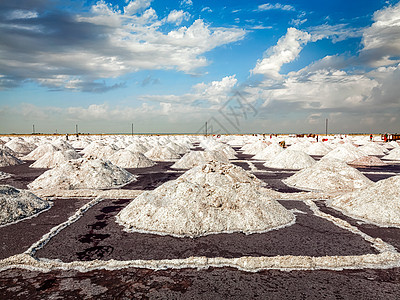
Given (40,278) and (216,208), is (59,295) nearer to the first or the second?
(40,278)

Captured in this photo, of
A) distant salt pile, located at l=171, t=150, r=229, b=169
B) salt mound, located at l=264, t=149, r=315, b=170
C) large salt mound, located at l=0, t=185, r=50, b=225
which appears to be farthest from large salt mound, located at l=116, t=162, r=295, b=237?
salt mound, located at l=264, t=149, r=315, b=170

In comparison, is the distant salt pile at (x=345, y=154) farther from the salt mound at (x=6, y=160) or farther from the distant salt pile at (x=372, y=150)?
the salt mound at (x=6, y=160)

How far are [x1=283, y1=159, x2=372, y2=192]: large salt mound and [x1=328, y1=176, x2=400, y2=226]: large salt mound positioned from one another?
3.52 meters

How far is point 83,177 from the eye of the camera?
15438 mm

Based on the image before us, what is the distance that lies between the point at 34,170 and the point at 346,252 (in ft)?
72.6

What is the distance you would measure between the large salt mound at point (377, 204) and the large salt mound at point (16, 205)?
11.3 m

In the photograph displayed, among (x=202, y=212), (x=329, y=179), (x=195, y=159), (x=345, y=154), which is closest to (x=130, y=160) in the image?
(x=195, y=159)

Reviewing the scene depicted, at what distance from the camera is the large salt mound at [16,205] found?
923 centimetres

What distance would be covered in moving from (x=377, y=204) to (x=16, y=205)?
41.0 feet

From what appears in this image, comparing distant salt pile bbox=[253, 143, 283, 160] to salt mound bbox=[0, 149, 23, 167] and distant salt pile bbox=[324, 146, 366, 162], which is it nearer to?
distant salt pile bbox=[324, 146, 366, 162]

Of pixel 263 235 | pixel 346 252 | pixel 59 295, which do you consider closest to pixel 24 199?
pixel 59 295

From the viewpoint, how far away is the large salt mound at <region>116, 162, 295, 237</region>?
8289 millimetres

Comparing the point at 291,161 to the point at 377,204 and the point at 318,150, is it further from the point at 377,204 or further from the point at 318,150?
the point at 377,204

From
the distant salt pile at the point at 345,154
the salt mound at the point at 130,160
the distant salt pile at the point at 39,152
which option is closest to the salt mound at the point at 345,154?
the distant salt pile at the point at 345,154
